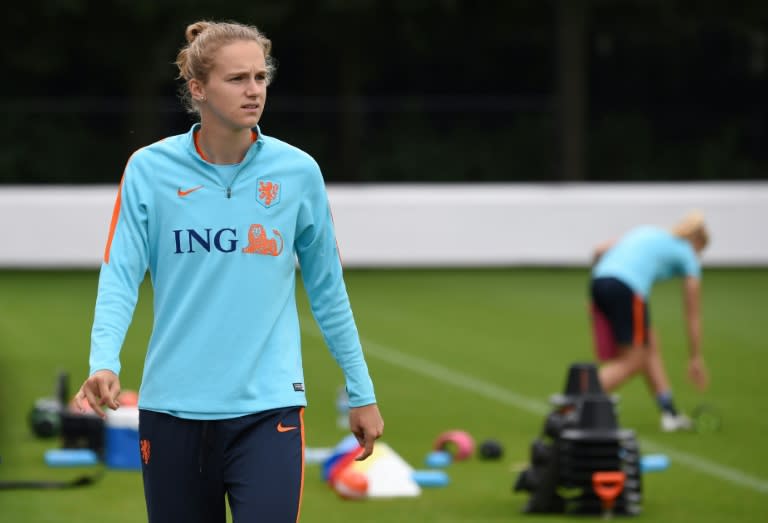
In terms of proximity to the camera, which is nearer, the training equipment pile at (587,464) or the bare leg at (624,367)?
the training equipment pile at (587,464)

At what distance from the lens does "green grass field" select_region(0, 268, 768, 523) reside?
811 centimetres

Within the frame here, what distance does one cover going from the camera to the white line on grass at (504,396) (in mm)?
8938

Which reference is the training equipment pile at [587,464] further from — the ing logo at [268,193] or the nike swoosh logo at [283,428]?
the ing logo at [268,193]

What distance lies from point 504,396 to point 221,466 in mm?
8125

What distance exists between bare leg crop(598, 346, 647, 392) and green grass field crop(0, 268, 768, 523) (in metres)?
0.41

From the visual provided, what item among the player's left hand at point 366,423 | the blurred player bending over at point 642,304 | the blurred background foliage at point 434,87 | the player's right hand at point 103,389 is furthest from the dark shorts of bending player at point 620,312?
the blurred background foliage at point 434,87

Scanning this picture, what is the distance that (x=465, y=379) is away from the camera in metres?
13.0

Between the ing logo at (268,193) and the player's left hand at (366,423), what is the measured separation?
0.58 metres

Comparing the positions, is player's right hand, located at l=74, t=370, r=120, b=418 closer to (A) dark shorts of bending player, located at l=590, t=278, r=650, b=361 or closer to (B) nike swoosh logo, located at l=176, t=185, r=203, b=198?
(B) nike swoosh logo, located at l=176, t=185, r=203, b=198

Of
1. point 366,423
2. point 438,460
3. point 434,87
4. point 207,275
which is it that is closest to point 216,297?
point 207,275

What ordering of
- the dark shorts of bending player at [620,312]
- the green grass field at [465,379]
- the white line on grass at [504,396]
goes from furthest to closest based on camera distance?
1. the dark shorts of bending player at [620,312]
2. the white line on grass at [504,396]
3. the green grass field at [465,379]

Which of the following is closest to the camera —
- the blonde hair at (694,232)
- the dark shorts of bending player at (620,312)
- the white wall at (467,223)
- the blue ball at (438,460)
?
the blue ball at (438,460)

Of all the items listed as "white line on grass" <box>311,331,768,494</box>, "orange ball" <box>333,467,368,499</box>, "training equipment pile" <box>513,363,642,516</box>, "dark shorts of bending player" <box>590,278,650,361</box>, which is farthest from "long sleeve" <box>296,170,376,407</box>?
"dark shorts of bending player" <box>590,278,650,361</box>

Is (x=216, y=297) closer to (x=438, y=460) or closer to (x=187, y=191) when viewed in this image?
(x=187, y=191)
